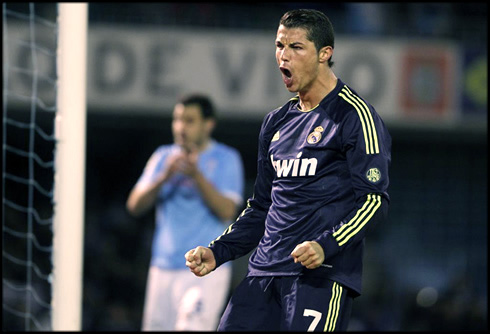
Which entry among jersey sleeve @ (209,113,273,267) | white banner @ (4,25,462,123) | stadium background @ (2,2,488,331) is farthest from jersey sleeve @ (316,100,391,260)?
white banner @ (4,25,462,123)

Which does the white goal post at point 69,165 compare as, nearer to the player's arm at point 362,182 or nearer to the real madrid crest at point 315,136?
the real madrid crest at point 315,136

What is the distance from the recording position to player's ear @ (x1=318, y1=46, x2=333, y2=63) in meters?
3.83

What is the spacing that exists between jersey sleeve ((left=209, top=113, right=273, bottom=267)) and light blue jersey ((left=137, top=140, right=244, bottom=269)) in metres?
2.36

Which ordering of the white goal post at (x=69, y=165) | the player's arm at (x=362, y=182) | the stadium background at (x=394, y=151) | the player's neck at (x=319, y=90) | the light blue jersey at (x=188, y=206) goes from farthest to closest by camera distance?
the stadium background at (x=394, y=151)
the light blue jersey at (x=188, y=206)
the white goal post at (x=69, y=165)
the player's neck at (x=319, y=90)
the player's arm at (x=362, y=182)

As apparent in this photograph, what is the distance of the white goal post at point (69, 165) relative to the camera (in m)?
5.62

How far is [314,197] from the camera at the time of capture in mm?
3836

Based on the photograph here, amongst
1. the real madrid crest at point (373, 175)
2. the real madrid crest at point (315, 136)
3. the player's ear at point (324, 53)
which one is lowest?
the real madrid crest at point (373, 175)

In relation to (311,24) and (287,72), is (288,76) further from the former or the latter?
(311,24)

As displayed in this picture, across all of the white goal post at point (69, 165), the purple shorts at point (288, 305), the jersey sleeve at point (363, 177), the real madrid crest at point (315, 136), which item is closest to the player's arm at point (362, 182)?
the jersey sleeve at point (363, 177)

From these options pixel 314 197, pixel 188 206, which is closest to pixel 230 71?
pixel 188 206

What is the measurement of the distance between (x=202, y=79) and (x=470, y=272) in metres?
5.08

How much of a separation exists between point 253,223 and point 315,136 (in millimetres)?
514

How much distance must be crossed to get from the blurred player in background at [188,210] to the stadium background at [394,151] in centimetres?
448

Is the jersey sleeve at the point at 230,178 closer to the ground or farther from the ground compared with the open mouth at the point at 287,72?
closer to the ground
